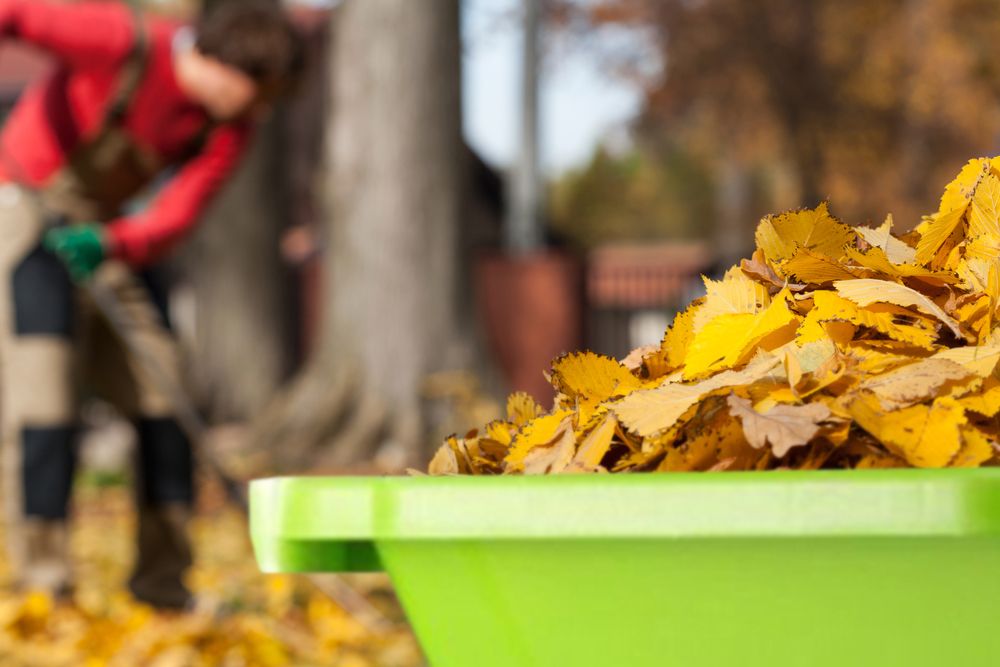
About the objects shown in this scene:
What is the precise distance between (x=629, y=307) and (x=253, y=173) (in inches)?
248

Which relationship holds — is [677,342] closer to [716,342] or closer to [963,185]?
[716,342]

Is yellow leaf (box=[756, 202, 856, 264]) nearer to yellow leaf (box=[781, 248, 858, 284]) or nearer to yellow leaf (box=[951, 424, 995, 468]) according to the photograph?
yellow leaf (box=[781, 248, 858, 284])

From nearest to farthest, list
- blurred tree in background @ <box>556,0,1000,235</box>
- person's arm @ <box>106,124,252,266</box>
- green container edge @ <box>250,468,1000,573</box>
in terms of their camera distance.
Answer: green container edge @ <box>250,468,1000,573</box>, person's arm @ <box>106,124,252,266</box>, blurred tree in background @ <box>556,0,1000,235</box>

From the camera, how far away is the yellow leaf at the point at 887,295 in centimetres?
128

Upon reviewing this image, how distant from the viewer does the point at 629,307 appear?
15898mm

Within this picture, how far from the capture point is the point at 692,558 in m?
1.07

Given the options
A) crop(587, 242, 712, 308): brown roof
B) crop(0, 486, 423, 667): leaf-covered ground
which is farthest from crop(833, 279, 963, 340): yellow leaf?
crop(587, 242, 712, 308): brown roof

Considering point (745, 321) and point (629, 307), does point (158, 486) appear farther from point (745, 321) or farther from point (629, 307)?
point (629, 307)

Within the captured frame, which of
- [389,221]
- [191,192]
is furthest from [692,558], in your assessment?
[389,221]

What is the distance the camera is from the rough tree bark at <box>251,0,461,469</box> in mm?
8578

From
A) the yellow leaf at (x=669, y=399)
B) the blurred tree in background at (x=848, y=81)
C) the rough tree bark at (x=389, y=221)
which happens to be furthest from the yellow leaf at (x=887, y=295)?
the blurred tree in background at (x=848, y=81)

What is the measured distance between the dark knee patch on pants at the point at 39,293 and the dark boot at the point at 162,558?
0.67 metres

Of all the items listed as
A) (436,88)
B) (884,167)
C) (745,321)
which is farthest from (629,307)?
(745,321)

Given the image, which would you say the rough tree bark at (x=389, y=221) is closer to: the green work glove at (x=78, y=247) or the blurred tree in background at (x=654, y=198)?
the green work glove at (x=78, y=247)
